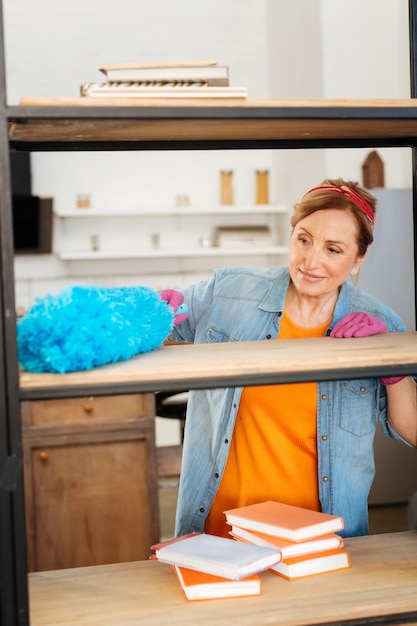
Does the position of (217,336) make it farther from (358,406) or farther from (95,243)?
(95,243)

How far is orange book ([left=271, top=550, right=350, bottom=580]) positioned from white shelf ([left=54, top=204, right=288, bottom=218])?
176 inches

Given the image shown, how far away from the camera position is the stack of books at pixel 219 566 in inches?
58.4

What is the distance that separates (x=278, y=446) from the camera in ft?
6.37

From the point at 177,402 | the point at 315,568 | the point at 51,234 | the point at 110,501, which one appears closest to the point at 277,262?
the point at 51,234

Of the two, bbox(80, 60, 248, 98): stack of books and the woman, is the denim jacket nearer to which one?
the woman

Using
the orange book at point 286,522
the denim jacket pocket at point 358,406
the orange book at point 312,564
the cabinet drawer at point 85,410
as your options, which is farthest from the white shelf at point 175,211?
the orange book at point 312,564

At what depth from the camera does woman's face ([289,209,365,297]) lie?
1.93 meters

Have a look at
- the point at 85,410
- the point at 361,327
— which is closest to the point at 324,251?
the point at 361,327

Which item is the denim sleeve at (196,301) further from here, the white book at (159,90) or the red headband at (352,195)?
the white book at (159,90)

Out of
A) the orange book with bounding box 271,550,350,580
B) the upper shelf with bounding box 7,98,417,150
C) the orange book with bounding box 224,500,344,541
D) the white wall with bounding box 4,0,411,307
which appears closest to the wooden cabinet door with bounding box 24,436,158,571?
the orange book with bounding box 224,500,344,541

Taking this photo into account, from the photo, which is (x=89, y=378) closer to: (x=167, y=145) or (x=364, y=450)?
(x=167, y=145)

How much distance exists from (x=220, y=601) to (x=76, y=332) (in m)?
0.60

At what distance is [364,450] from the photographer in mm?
1936

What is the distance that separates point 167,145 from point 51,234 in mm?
4377
